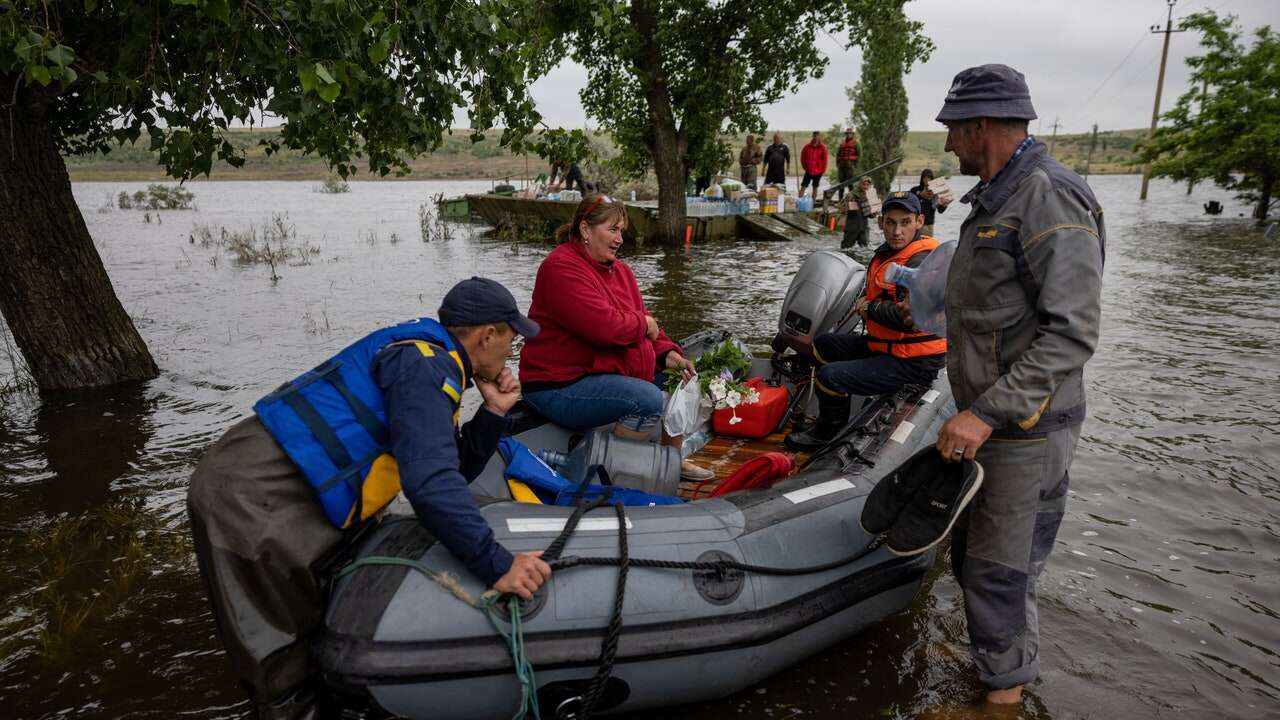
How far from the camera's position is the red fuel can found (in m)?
4.99

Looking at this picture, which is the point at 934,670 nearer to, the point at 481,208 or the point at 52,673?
the point at 52,673

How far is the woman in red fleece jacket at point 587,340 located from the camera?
13.1ft

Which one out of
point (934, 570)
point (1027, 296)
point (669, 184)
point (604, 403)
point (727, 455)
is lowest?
point (934, 570)

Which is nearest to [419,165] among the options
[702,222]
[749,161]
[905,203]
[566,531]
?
[749,161]

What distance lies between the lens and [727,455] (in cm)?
476

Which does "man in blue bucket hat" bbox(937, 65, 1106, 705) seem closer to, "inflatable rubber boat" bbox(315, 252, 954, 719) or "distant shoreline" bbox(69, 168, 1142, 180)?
"inflatable rubber boat" bbox(315, 252, 954, 719)

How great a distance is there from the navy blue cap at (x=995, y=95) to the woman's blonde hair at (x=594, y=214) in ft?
6.01

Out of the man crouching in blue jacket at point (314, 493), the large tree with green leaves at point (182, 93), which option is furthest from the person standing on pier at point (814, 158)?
the man crouching in blue jacket at point (314, 493)

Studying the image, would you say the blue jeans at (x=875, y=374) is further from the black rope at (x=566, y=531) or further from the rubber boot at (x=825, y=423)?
the black rope at (x=566, y=531)

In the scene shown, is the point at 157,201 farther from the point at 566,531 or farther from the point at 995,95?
the point at 995,95

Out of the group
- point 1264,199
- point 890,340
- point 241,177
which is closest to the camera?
point 890,340

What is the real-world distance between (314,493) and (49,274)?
16.6ft

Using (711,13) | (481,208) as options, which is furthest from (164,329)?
(481,208)

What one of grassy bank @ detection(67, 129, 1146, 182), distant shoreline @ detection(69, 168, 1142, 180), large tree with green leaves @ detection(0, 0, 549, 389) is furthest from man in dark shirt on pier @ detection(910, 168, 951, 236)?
distant shoreline @ detection(69, 168, 1142, 180)
